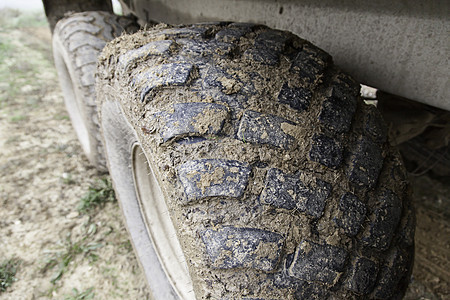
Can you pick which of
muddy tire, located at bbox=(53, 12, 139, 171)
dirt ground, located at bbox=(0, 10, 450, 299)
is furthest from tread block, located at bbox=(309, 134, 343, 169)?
muddy tire, located at bbox=(53, 12, 139, 171)

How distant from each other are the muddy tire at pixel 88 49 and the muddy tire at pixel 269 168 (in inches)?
37.8

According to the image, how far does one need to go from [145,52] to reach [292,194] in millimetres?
603

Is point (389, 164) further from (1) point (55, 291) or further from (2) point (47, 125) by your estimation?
(2) point (47, 125)

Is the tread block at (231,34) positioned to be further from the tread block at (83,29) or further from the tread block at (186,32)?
the tread block at (83,29)

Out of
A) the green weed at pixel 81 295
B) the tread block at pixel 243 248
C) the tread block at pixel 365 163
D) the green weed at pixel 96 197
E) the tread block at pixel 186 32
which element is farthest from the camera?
the green weed at pixel 96 197

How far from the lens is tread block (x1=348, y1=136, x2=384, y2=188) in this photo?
2.69 feet

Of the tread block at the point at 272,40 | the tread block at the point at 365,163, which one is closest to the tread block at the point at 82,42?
the tread block at the point at 272,40

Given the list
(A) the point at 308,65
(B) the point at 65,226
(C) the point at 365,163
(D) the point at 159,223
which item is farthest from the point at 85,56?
(C) the point at 365,163

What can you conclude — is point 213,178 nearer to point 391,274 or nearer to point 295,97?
point 295,97

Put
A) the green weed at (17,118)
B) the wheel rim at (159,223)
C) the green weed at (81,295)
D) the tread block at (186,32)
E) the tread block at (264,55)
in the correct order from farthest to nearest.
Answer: the green weed at (17,118), the green weed at (81,295), the wheel rim at (159,223), the tread block at (186,32), the tread block at (264,55)

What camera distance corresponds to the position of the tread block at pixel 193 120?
800 mm

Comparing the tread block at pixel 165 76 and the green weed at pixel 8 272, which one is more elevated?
the tread block at pixel 165 76

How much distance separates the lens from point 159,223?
1.50 m

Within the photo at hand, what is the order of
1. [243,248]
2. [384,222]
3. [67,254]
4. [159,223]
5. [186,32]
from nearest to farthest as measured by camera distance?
[243,248] → [384,222] → [186,32] → [159,223] → [67,254]
